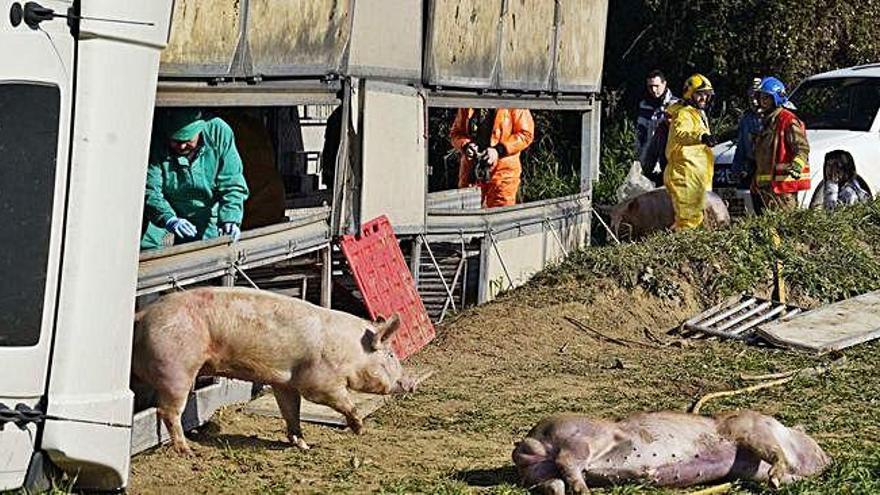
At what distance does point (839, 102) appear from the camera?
20.5 metres

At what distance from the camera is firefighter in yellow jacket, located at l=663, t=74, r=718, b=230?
52.9 ft

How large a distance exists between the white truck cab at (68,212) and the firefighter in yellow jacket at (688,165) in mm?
9903

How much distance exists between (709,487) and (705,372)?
149 inches

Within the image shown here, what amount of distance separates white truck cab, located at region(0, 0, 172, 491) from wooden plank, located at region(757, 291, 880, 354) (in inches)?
288

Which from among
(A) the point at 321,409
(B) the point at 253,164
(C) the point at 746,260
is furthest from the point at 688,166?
(A) the point at 321,409

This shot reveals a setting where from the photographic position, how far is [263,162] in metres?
11.7

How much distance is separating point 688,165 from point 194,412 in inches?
309

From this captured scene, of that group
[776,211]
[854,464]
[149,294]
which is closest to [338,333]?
[149,294]

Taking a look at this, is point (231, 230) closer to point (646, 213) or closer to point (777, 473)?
point (777, 473)

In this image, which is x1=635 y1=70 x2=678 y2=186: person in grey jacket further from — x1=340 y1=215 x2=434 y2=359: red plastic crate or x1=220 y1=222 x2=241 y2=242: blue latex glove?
x1=220 y1=222 x2=241 y2=242: blue latex glove

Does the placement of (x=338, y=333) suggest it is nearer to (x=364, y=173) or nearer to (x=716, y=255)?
(x=364, y=173)

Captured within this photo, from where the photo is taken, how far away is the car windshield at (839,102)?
20156 mm

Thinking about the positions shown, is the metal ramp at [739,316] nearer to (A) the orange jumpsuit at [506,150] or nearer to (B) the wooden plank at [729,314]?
(B) the wooden plank at [729,314]

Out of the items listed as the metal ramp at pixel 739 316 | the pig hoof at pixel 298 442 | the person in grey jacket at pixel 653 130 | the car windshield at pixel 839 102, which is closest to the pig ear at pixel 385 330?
the pig hoof at pixel 298 442
